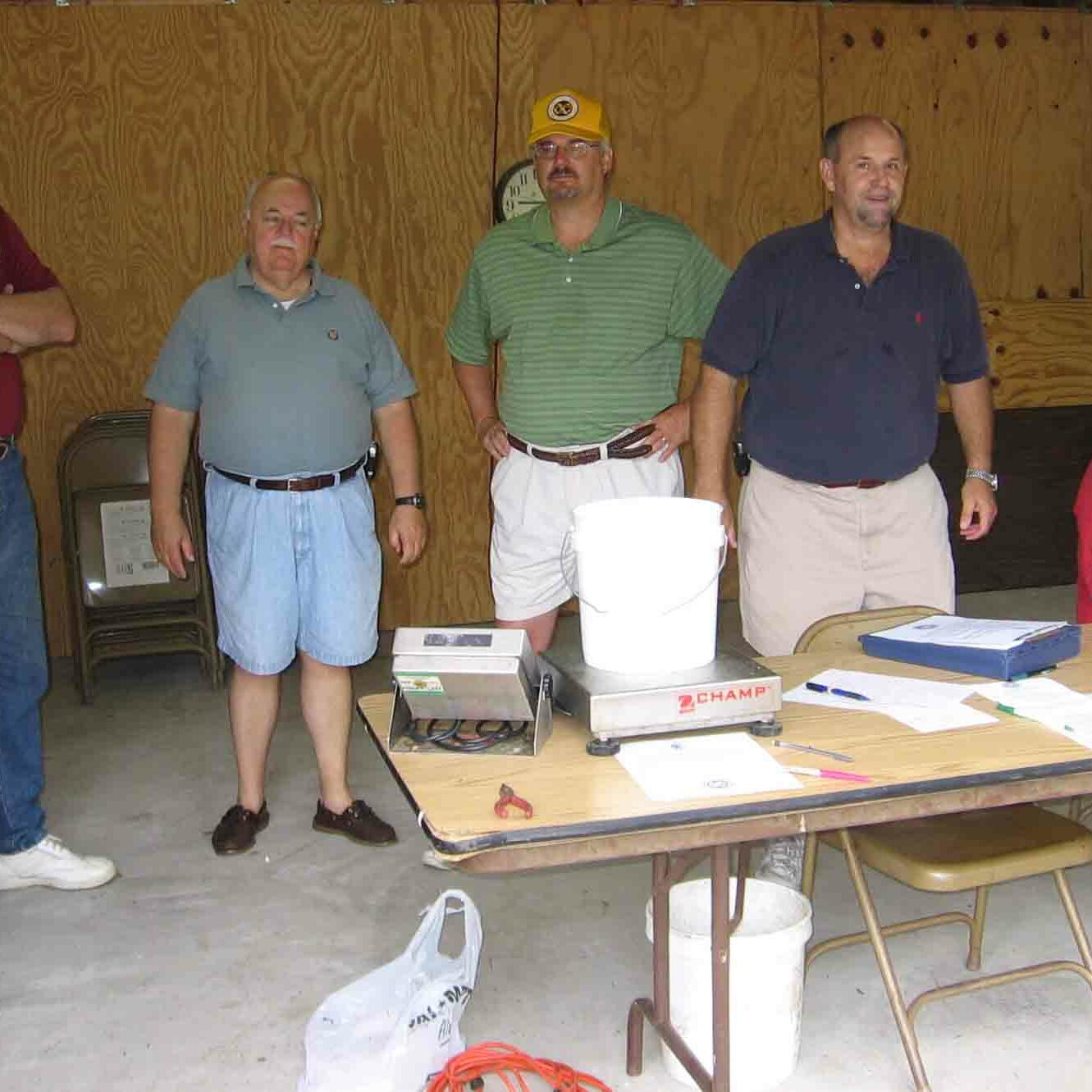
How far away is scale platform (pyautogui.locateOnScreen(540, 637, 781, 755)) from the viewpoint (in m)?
2.05

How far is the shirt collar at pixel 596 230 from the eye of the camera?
12.1 ft

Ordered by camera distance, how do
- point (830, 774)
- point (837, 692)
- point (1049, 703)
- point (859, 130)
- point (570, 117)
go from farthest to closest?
point (570, 117) → point (859, 130) → point (837, 692) → point (1049, 703) → point (830, 774)

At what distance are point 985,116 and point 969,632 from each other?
15.4 ft

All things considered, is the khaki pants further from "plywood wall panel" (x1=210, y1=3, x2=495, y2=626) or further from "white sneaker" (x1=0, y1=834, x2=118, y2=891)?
"plywood wall panel" (x1=210, y1=3, x2=495, y2=626)

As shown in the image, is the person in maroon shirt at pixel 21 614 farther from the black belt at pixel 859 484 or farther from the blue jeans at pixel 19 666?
the black belt at pixel 859 484

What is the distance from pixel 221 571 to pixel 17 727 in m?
0.63

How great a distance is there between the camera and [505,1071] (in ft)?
8.30

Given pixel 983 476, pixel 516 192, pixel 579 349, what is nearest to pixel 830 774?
pixel 983 476

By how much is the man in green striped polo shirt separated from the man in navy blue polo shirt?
0.33 meters

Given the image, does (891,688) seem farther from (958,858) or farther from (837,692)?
(958,858)

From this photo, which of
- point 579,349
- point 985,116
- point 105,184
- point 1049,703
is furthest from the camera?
point 985,116

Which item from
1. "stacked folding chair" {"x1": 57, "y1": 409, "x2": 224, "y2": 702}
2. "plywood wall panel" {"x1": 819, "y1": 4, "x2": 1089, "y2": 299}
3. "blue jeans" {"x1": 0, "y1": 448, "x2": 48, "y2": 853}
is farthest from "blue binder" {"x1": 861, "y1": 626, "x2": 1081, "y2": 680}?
"plywood wall panel" {"x1": 819, "y1": 4, "x2": 1089, "y2": 299}

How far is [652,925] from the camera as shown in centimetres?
238

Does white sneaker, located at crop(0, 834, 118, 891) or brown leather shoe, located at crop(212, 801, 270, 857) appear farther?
brown leather shoe, located at crop(212, 801, 270, 857)
